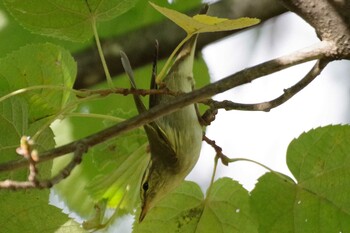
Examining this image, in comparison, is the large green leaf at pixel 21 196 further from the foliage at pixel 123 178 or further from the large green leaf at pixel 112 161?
the large green leaf at pixel 112 161

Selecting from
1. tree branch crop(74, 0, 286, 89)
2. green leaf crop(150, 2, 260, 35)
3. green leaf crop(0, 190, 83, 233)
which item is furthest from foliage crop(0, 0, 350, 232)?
tree branch crop(74, 0, 286, 89)

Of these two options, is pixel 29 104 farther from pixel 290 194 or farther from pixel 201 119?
pixel 290 194

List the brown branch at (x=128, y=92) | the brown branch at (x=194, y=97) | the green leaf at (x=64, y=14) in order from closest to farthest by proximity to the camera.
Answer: the brown branch at (x=194, y=97)
the brown branch at (x=128, y=92)
the green leaf at (x=64, y=14)

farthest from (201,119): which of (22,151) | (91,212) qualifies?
(91,212)

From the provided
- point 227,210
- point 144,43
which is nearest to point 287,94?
point 227,210

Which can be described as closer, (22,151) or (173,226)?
(22,151)

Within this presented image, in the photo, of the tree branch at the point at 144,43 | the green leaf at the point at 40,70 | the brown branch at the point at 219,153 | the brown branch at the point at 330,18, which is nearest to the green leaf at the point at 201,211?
the brown branch at the point at 219,153

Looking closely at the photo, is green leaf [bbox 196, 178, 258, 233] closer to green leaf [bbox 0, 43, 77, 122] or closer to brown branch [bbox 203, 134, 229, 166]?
brown branch [bbox 203, 134, 229, 166]
